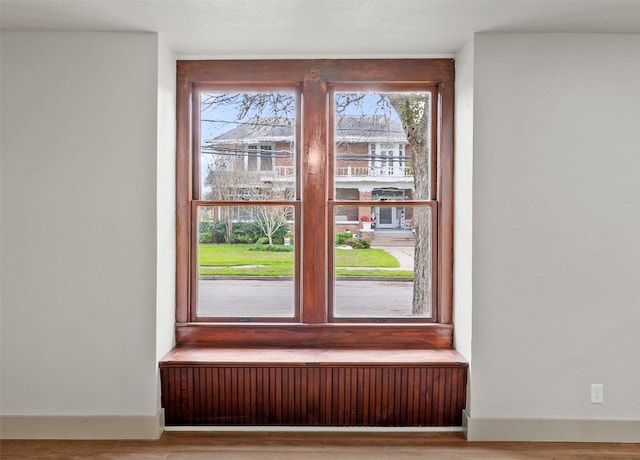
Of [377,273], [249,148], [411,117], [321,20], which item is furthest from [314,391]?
[321,20]

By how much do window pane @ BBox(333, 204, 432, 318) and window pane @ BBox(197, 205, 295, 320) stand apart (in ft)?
1.25

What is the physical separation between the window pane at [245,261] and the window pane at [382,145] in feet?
1.83

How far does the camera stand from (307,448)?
115 inches

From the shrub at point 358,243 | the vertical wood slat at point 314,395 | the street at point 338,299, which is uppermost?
the shrub at point 358,243

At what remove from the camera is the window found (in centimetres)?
348

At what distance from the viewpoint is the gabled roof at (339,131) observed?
11.6ft

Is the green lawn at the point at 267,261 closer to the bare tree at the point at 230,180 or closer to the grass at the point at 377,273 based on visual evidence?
the grass at the point at 377,273
